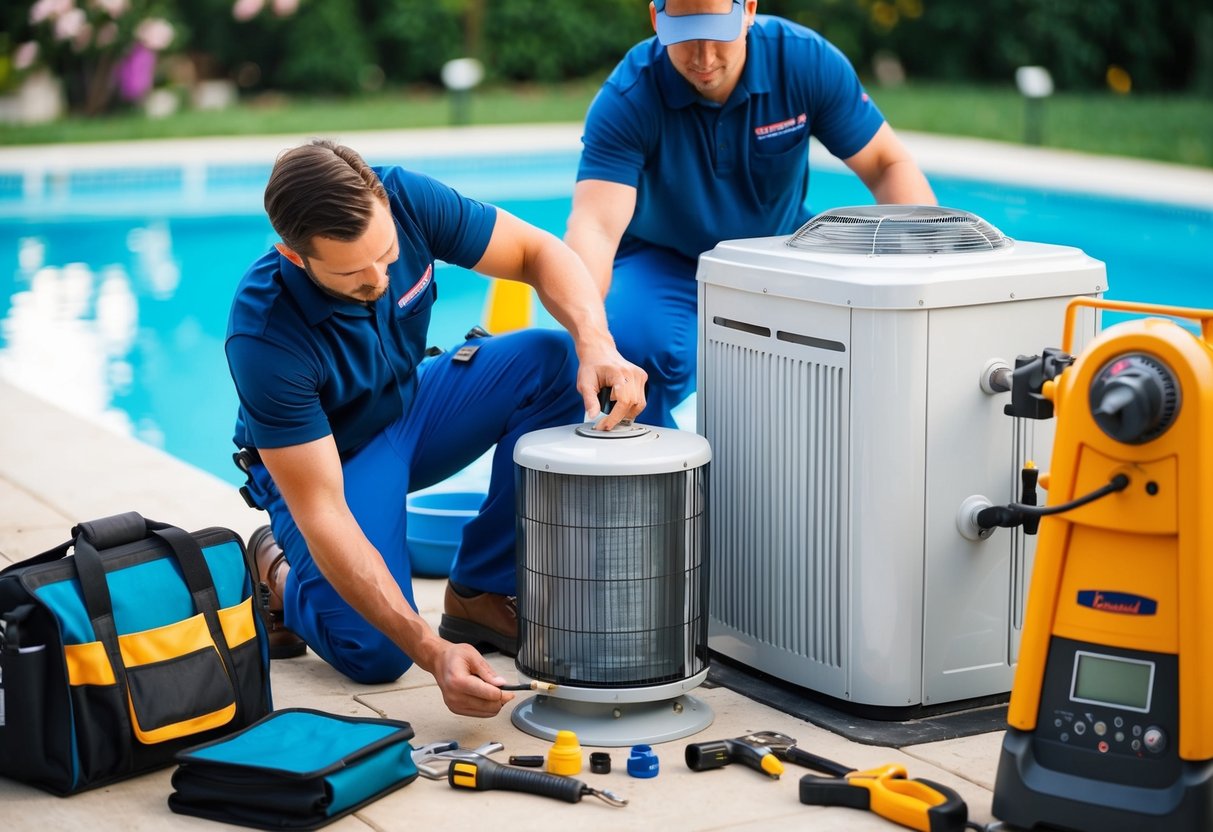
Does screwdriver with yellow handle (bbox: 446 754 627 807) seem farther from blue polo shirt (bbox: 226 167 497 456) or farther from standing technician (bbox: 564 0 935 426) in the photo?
standing technician (bbox: 564 0 935 426)

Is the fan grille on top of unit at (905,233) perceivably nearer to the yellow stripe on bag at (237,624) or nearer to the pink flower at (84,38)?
the yellow stripe on bag at (237,624)

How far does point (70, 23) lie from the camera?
12.0 metres

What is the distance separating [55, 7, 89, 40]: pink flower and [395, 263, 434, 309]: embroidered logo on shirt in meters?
10.4

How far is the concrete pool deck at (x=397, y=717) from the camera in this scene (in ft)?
7.02

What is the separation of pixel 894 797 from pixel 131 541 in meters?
1.17

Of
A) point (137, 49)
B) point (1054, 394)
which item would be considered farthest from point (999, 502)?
point (137, 49)

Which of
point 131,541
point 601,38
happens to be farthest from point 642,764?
point 601,38

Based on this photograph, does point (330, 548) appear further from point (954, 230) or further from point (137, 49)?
point (137, 49)

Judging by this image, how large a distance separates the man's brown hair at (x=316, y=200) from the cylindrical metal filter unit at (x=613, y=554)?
43 centimetres

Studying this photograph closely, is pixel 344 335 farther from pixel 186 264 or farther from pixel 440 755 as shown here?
pixel 186 264

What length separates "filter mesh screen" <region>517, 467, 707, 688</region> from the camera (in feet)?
7.75

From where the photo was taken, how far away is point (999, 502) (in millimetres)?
2482

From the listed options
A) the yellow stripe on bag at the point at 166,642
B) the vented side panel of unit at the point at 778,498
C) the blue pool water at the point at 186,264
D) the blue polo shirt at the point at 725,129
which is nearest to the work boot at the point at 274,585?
the yellow stripe on bag at the point at 166,642

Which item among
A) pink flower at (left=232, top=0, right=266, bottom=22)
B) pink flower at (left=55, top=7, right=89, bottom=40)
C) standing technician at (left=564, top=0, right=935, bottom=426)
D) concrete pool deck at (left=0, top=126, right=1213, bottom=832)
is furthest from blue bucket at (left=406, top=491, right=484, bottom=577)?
pink flower at (left=232, top=0, right=266, bottom=22)
